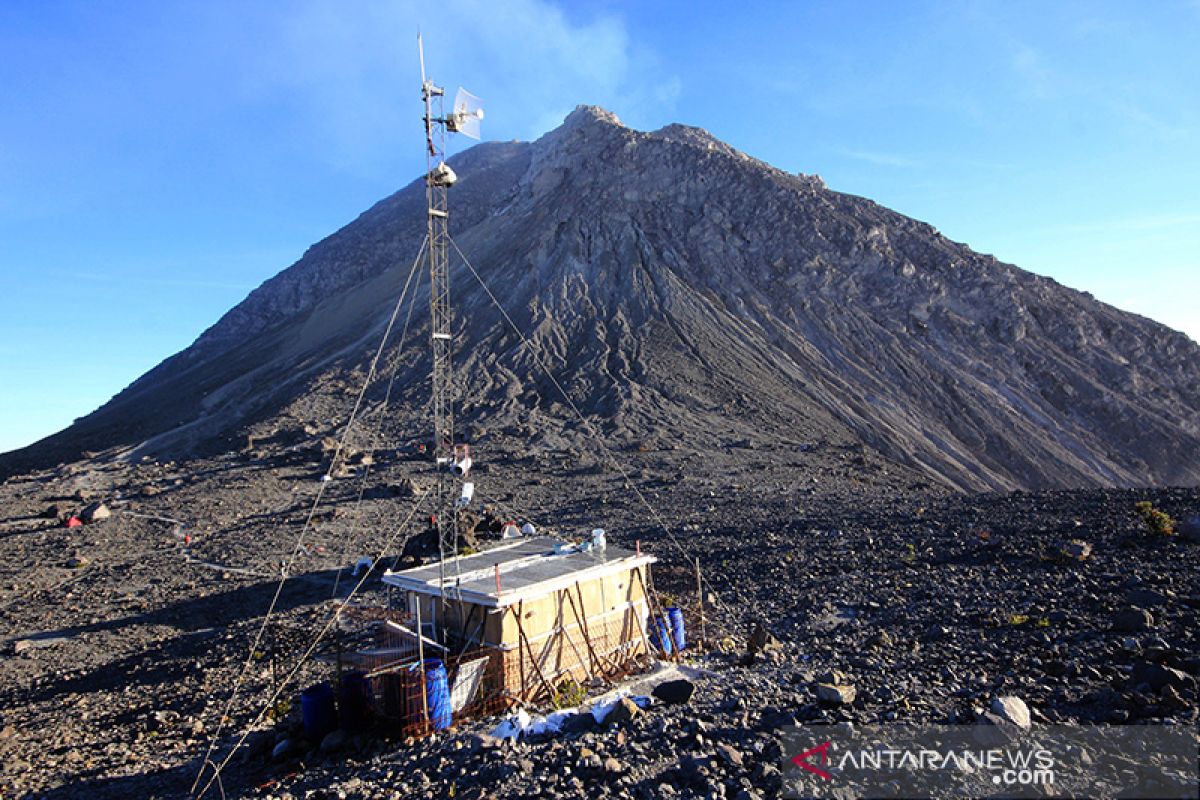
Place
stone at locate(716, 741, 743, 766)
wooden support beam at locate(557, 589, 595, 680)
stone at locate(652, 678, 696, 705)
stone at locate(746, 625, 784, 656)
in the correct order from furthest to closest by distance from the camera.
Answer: stone at locate(746, 625, 784, 656)
wooden support beam at locate(557, 589, 595, 680)
stone at locate(652, 678, 696, 705)
stone at locate(716, 741, 743, 766)

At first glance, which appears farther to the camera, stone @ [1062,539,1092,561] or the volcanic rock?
stone @ [1062,539,1092,561]

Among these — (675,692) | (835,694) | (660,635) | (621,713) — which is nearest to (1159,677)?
(835,694)

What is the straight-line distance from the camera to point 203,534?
25.2 m

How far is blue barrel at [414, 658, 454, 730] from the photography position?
8516 millimetres

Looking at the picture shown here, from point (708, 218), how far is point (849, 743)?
5488cm

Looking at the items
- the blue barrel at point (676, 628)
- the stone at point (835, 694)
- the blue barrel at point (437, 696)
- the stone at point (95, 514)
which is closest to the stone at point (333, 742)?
the blue barrel at point (437, 696)

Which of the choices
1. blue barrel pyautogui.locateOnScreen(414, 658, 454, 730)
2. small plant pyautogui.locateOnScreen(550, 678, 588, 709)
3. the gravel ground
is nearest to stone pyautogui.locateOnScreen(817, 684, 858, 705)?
the gravel ground

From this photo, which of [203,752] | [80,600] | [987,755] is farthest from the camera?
[80,600]

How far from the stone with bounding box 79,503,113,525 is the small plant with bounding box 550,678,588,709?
85.3ft

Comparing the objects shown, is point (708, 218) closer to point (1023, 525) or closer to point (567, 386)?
point (567, 386)

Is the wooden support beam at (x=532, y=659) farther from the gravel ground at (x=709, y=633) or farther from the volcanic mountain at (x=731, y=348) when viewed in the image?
the volcanic mountain at (x=731, y=348)

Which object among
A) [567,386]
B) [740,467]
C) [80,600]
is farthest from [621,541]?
[567,386]

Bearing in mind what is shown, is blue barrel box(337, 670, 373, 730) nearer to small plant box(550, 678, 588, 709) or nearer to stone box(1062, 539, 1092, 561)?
small plant box(550, 678, 588, 709)

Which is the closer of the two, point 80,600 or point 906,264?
point 80,600
